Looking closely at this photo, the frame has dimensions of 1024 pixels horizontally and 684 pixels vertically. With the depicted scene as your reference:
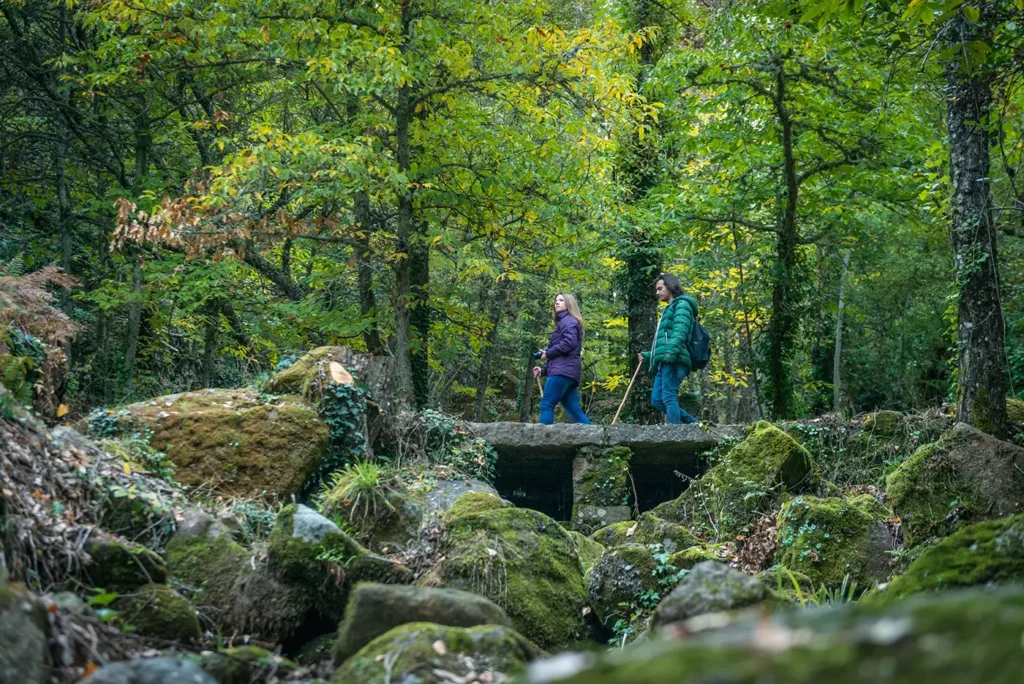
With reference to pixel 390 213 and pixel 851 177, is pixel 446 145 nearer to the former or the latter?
pixel 390 213

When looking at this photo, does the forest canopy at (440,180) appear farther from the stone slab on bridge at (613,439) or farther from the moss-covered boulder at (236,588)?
the moss-covered boulder at (236,588)

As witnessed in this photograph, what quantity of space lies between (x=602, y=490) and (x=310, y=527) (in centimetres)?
494

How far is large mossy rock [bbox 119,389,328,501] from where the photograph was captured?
7652 mm

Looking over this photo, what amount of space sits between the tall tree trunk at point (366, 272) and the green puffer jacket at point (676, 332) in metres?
4.19

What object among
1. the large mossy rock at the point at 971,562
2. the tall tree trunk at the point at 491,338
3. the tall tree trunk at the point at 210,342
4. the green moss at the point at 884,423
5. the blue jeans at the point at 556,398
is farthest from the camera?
the tall tree trunk at the point at 491,338

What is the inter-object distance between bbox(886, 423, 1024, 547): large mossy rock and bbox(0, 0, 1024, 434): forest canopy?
2.27m

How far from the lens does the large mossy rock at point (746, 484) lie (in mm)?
8367

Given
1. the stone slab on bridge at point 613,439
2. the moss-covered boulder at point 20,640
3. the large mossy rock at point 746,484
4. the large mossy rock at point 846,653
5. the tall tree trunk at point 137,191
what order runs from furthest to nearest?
the tall tree trunk at point 137,191 → the stone slab on bridge at point 613,439 → the large mossy rock at point 746,484 → the moss-covered boulder at point 20,640 → the large mossy rock at point 846,653

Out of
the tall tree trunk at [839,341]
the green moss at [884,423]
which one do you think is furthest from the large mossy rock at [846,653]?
the tall tree trunk at [839,341]

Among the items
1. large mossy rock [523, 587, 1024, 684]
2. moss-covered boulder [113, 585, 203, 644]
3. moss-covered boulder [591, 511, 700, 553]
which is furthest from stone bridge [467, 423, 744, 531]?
large mossy rock [523, 587, 1024, 684]

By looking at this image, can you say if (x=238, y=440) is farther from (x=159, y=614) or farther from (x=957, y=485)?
(x=957, y=485)

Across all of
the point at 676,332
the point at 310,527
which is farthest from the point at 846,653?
the point at 676,332

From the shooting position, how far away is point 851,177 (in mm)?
14469

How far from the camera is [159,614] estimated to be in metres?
4.61
